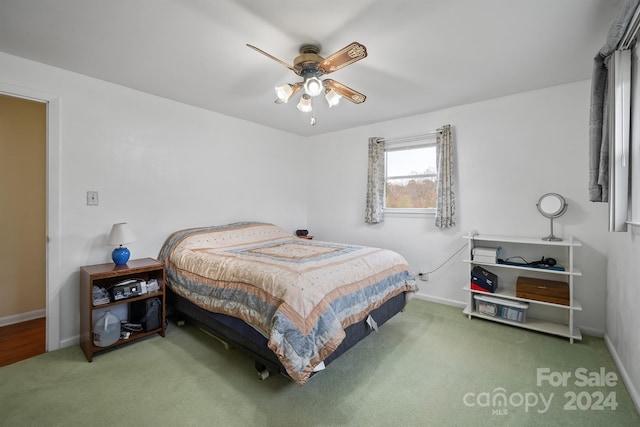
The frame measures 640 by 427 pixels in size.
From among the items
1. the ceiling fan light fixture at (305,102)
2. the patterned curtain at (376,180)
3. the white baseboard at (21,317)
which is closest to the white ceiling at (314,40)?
the ceiling fan light fixture at (305,102)

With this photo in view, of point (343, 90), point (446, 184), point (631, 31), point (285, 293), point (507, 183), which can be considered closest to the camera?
point (631, 31)

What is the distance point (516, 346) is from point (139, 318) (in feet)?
11.6

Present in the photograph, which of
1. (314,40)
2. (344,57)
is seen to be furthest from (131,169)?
(344,57)

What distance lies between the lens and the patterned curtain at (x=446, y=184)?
3.37m

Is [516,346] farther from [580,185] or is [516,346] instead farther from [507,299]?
[580,185]

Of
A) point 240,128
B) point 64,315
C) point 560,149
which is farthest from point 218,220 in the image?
point 560,149

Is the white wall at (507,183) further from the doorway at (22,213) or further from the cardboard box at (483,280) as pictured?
the doorway at (22,213)

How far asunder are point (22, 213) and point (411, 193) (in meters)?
4.67

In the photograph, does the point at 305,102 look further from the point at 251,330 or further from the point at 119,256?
the point at 119,256

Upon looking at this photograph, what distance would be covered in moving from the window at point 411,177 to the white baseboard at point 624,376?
77.7 inches

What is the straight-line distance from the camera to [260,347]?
1.92 metres

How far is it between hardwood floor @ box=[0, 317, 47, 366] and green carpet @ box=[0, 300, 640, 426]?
19 cm

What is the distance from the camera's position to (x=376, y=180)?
13.0 ft

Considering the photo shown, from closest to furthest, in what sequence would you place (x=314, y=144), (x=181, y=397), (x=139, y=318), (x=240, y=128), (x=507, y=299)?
1. (x=181, y=397)
2. (x=139, y=318)
3. (x=507, y=299)
4. (x=240, y=128)
5. (x=314, y=144)
